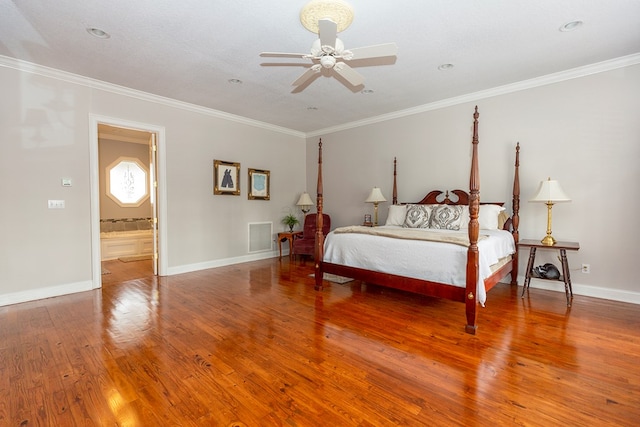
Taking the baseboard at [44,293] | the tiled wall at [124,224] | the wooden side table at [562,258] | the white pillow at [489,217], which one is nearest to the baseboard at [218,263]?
the baseboard at [44,293]

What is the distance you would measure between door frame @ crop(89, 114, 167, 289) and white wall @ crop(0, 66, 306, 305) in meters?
0.05

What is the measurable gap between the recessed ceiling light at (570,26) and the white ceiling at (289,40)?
0.05 m

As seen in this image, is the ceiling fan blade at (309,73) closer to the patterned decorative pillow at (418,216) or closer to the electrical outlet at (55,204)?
the patterned decorative pillow at (418,216)

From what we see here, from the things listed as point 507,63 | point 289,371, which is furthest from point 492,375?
point 507,63

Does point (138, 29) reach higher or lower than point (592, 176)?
higher

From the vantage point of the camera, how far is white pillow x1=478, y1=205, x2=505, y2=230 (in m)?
4.05

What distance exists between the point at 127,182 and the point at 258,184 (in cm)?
346

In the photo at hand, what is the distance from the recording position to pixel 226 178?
217 inches

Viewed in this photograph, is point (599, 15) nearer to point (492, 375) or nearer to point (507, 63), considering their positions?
point (507, 63)

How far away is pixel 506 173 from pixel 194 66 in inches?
173

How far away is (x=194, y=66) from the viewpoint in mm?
3537

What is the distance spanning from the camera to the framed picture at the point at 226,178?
17.6 feet

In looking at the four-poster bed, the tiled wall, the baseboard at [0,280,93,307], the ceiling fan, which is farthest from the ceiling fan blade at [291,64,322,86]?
the tiled wall

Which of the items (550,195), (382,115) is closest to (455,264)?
(550,195)
